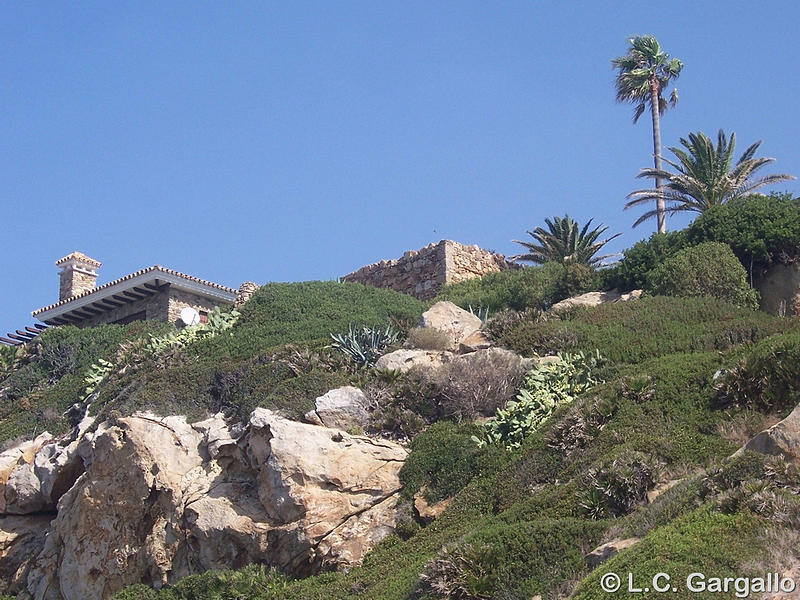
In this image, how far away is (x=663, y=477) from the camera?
53.4ft

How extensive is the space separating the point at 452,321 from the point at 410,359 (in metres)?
2.81

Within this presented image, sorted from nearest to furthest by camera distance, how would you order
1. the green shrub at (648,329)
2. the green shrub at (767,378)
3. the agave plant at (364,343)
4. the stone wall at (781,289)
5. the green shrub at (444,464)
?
1. the green shrub at (767,378)
2. the green shrub at (444,464)
3. the green shrub at (648,329)
4. the agave plant at (364,343)
5. the stone wall at (781,289)

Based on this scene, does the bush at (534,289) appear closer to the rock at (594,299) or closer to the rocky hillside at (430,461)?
the rocky hillside at (430,461)

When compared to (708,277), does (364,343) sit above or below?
below

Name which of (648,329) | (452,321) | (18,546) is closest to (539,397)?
(648,329)

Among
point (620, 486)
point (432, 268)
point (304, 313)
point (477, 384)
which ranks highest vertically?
point (432, 268)

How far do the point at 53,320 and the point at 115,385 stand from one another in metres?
14.7

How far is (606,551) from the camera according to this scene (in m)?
14.1

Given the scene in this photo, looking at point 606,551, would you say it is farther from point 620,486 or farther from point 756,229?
point 756,229

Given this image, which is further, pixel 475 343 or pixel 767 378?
pixel 475 343

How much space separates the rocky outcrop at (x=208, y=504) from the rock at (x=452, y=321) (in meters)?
5.48

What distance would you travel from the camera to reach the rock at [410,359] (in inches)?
934

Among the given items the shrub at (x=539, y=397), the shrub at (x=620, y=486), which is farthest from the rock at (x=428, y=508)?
the shrub at (x=620, y=486)

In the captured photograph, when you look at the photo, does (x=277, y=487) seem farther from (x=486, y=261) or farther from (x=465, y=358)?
(x=486, y=261)
